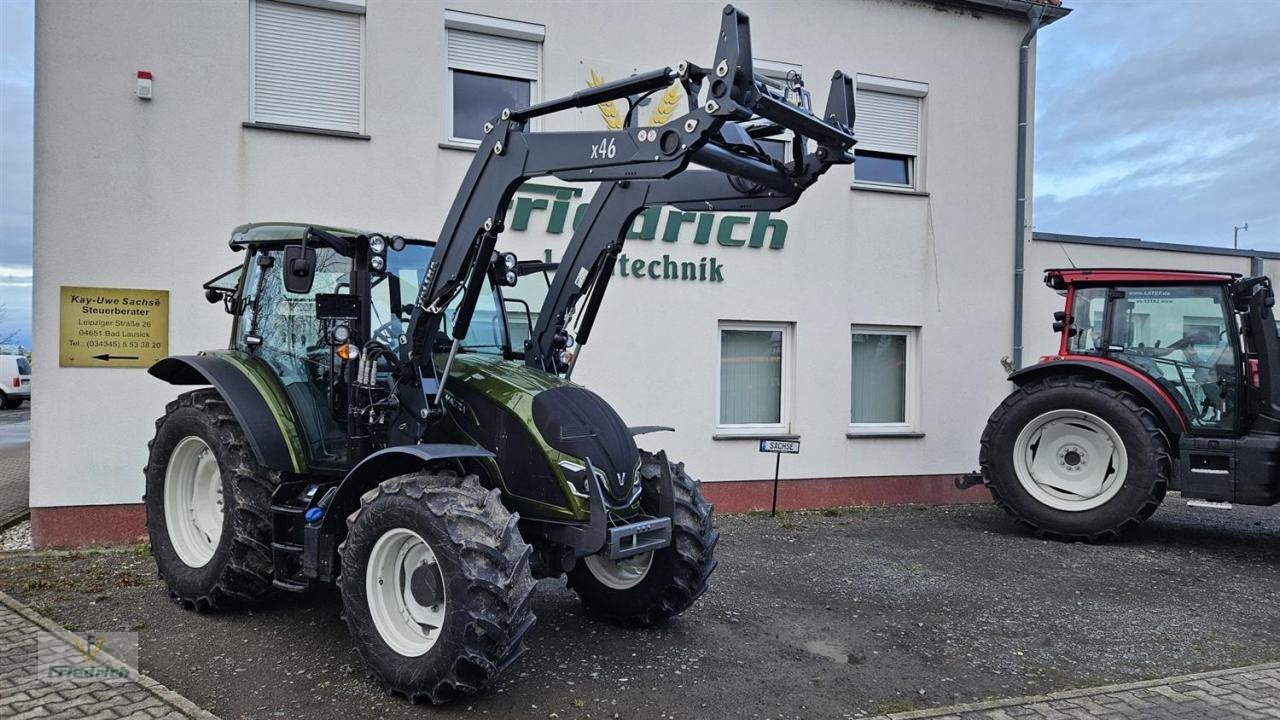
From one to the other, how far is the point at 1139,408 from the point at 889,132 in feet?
13.3

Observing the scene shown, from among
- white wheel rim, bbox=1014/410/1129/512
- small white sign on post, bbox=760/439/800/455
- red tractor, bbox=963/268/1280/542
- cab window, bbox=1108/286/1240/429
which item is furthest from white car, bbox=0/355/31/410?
cab window, bbox=1108/286/1240/429

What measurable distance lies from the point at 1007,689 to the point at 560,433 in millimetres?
2612

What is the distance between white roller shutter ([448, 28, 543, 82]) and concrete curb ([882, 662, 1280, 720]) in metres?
6.63

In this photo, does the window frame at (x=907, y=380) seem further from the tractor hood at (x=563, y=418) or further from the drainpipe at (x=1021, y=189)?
the tractor hood at (x=563, y=418)

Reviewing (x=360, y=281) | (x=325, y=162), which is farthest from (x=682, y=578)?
(x=325, y=162)

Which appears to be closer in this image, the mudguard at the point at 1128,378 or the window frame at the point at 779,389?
A: the mudguard at the point at 1128,378

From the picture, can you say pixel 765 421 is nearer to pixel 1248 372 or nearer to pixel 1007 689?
pixel 1248 372

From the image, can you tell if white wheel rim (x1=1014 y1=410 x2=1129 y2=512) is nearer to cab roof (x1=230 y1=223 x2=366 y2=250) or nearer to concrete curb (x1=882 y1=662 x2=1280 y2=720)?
concrete curb (x1=882 y1=662 x2=1280 y2=720)

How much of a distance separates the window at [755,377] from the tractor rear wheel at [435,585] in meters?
5.34

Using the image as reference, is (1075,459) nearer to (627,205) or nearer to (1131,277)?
(1131,277)

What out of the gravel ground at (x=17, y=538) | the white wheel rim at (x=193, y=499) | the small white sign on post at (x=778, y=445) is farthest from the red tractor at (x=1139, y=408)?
the gravel ground at (x=17, y=538)

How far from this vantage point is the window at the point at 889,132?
9961 mm

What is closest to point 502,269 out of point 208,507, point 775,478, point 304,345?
point 304,345

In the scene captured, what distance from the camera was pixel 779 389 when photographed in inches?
378
